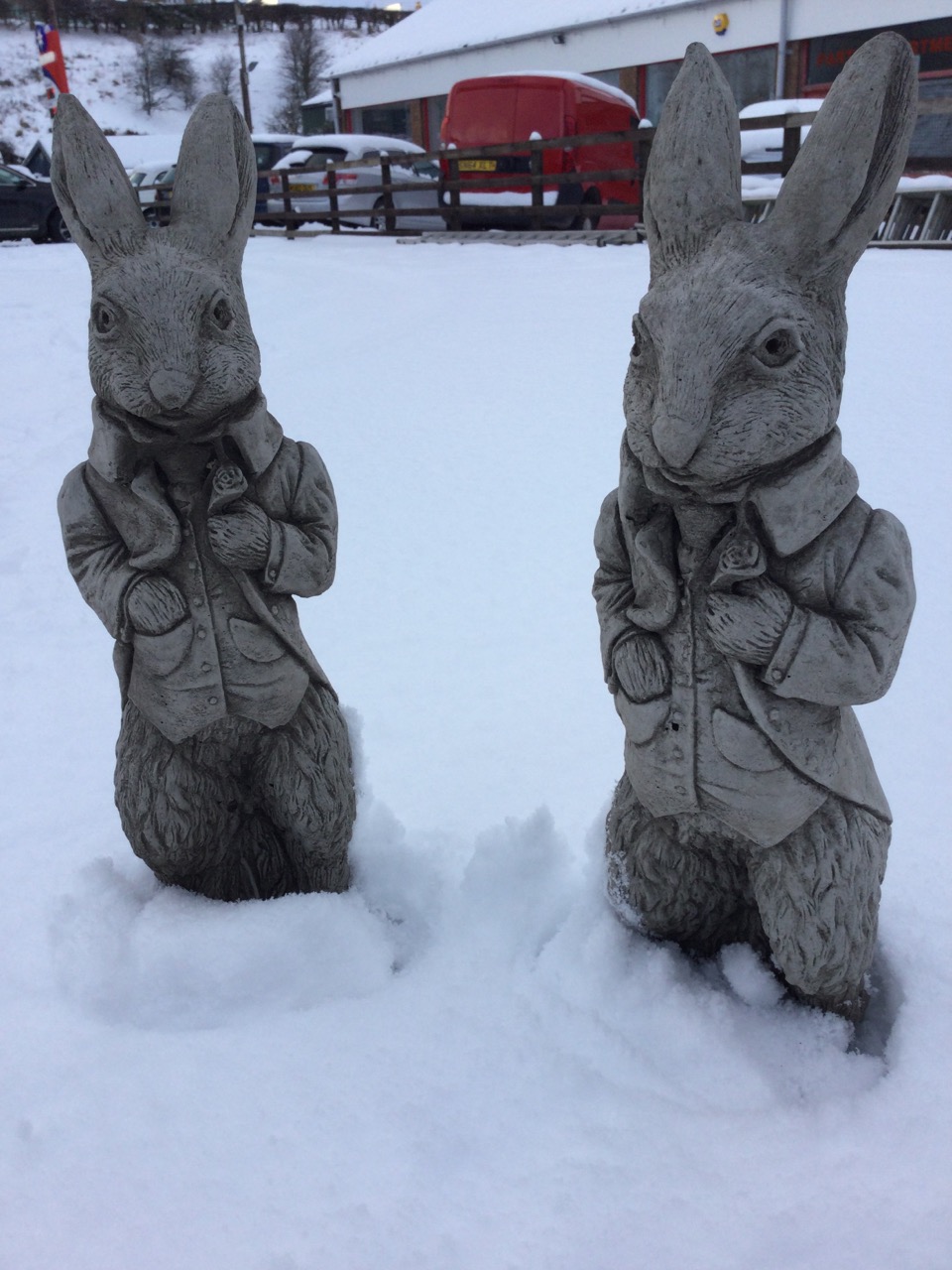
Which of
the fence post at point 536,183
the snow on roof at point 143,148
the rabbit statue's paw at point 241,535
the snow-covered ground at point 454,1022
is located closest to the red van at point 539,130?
the fence post at point 536,183

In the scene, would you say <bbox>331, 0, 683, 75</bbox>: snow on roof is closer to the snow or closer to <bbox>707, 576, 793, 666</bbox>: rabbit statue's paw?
the snow

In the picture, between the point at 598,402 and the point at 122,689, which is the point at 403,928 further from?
the point at 598,402

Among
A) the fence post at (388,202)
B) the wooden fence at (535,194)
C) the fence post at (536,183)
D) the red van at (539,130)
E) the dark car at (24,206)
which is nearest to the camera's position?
the wooden fence at (535,194)

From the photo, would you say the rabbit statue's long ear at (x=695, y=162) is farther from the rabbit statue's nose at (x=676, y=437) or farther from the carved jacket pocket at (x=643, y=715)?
the carved jacket pocket at (x=643, y=715)

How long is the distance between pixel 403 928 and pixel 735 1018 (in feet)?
2.61

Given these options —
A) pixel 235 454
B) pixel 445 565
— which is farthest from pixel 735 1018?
pixel 445 565

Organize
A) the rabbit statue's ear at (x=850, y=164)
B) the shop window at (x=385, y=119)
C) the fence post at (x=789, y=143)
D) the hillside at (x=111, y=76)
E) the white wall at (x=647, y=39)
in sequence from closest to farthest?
1. the rabbit statue's ear at (x=850, y=164)
2. the fence post at (x=789, y=143)
3. the white wall at (x=647, y=39)
4. the shop window at (x=385, y=119)
5. the hillside at (x=111, y=76)

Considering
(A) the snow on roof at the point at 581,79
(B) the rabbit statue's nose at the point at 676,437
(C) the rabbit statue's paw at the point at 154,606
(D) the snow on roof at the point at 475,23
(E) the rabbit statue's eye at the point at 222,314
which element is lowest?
(C) the rabbit statue's paw at the point at 154,606

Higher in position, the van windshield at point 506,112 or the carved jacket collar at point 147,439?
the van windshield at point 506,112

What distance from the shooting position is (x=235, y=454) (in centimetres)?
198

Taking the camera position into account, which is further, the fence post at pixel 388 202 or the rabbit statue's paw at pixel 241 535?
the fence post at pixel 388 202

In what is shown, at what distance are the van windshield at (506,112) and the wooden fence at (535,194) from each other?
72cm

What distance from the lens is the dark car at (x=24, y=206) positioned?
35.6ft

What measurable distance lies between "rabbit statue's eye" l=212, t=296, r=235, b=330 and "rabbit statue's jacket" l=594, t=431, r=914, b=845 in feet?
2.58
